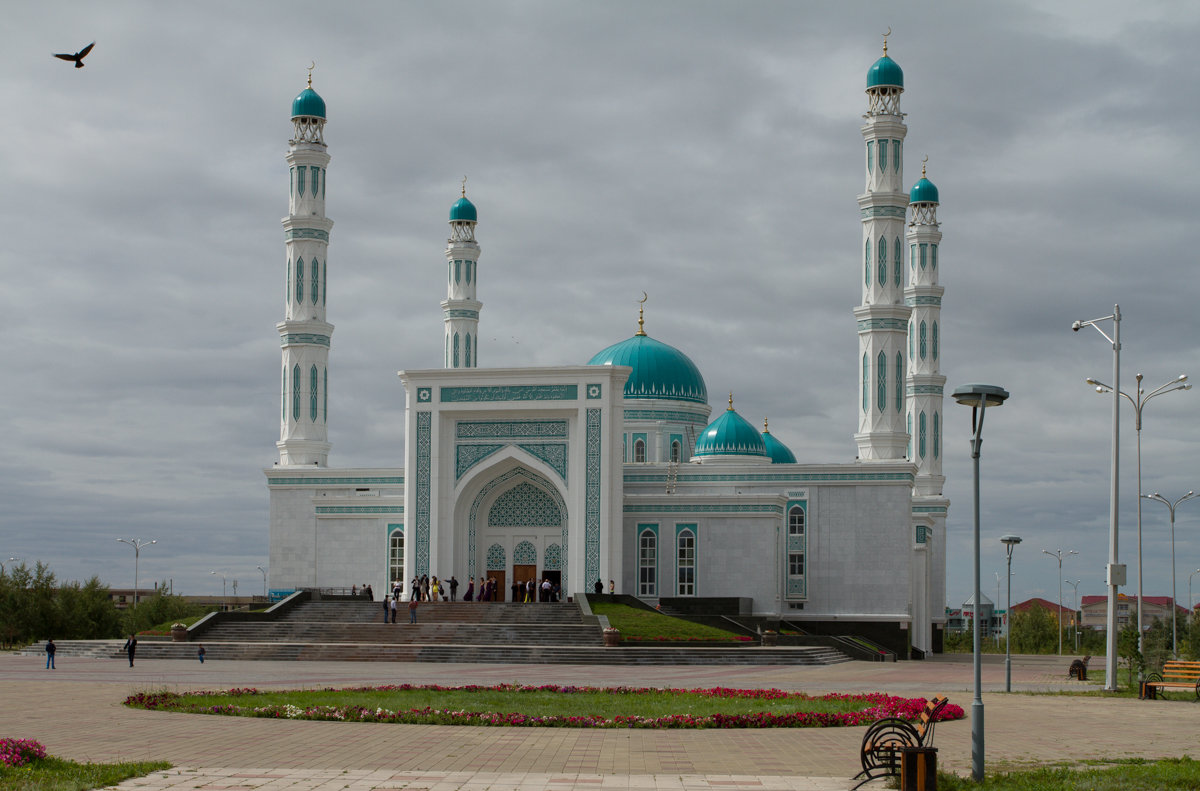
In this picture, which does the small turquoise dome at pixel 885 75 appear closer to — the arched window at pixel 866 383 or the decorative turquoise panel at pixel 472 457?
the arched window at pixel 866 383

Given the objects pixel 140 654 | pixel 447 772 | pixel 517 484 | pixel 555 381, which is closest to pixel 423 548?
pixel 517 484

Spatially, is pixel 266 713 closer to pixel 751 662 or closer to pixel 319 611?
pixel 751 662

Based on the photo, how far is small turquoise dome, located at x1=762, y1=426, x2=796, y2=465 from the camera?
50.7 meters

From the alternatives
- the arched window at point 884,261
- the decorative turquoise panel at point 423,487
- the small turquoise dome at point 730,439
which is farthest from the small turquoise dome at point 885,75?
the decorative turquoise panel at point 423,487

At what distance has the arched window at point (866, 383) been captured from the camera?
41.5 m

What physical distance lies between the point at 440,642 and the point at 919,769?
23339 millimetres

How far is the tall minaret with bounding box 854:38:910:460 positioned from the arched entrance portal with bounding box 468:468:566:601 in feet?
31.8

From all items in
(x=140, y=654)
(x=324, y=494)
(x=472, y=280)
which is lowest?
(x=140, y=654)

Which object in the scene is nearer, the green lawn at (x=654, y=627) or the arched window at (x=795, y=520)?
the green lawn at (x=654, y=627)

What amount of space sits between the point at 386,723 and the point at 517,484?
2585cm

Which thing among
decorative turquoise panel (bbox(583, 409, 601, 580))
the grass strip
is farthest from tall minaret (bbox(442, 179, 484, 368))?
the grass strip

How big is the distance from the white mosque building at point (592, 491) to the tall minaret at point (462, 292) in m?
5.90

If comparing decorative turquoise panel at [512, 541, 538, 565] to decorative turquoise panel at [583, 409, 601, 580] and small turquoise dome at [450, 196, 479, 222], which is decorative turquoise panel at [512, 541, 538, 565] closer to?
decorative turquoise panel at [583, 409, 601, 580]

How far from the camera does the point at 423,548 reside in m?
40.5
